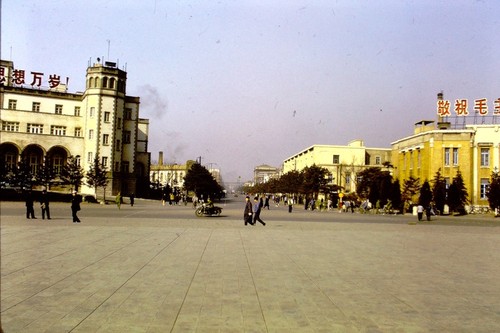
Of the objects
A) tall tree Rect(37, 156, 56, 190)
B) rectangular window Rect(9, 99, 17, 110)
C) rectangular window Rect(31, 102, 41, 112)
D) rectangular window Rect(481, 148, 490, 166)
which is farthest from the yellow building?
rectangular window Rect(9, 99, 17, 110)

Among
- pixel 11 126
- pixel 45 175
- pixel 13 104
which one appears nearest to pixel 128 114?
pixel 11 126

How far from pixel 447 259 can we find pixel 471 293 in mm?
4336

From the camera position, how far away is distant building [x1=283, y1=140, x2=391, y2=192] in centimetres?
8662

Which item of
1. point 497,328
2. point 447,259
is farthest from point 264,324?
point 447,259

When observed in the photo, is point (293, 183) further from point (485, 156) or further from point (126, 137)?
point (485, 156)

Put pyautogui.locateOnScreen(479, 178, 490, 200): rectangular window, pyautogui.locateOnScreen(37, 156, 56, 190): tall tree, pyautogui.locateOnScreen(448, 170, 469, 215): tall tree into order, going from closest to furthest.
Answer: pyautogui.locateOnScreen(448, 170, 469, 215): tall tree < pyautogui.locateOnScreen(37, 156, 56, 190): tall tree < pyautogui.locateOnScreen(479, 178, 490, 200): rectangular window

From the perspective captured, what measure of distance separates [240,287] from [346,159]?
85.3m

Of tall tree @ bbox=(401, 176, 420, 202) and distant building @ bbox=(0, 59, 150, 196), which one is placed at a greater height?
distant building @ bbox=(0, 59, 150, 196)

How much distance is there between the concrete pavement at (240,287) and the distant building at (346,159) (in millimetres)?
70703

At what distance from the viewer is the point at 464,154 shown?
48.5 meters

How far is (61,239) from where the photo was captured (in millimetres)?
13477

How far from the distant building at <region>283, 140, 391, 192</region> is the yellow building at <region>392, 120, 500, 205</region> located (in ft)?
101

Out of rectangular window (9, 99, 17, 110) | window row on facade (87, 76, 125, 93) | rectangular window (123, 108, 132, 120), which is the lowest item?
rectangular window (123, 108, 132, 120)

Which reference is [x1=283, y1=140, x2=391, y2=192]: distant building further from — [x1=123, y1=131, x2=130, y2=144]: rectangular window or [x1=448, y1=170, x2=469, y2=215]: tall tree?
[x1=448, y1=170, x2=469, y2=215]: tall tree
